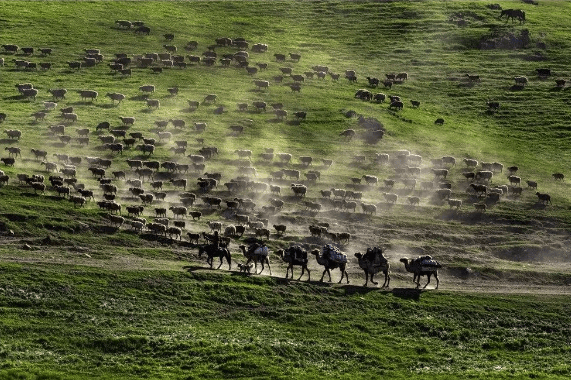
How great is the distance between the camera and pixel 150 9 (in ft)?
476

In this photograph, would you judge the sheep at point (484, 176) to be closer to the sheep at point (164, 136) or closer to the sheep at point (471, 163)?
the sheep at point (471, 163)

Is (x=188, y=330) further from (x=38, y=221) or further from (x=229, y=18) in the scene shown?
(x=229, y=18)

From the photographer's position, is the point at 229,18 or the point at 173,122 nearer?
the point at 173,122

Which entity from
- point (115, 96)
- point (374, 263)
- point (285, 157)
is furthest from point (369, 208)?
point (115, 96)

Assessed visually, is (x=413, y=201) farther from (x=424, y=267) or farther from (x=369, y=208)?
(x=424, y=267)

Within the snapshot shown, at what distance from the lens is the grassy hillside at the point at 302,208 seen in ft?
161

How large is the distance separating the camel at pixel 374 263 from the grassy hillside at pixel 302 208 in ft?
4.27

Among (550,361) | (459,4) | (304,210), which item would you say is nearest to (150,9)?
(459,4)

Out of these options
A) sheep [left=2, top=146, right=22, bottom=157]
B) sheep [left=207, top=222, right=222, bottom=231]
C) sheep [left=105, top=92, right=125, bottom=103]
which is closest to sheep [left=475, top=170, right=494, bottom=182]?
sheep [left=207, top=222, right=222, bottom=231]

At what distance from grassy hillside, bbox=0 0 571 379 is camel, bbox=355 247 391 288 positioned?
1301 mm

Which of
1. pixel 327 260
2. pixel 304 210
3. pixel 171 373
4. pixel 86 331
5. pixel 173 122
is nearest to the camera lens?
pixel 171 373

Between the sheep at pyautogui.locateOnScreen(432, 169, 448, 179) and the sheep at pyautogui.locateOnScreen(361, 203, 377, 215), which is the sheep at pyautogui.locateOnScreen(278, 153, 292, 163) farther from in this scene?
the sheep at pyautogui.locateOnScreen(361, 203, 377, 215)

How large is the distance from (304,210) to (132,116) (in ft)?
96.5

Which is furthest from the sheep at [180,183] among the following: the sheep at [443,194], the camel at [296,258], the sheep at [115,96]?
the sheep at [115,96]
